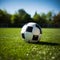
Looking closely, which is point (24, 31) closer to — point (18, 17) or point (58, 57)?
point (58, 57)

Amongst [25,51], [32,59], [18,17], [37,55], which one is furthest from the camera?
[18,17]

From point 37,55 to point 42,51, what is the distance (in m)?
0.34

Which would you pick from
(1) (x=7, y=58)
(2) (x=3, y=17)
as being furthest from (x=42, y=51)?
(2) (x=3, y=17)

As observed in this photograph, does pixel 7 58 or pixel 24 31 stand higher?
pixel 24 31

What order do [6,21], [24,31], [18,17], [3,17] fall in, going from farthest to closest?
[18,17] → [6,21] → [3,17] → [24,31]

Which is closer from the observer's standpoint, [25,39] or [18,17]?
[25,39]

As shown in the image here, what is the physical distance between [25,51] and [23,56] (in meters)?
0.37

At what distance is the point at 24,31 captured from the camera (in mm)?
4430

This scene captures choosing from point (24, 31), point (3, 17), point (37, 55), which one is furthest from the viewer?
point (3, 17)

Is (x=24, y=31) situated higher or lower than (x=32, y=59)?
higher

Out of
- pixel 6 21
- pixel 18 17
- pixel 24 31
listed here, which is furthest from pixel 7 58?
pixel 18 17

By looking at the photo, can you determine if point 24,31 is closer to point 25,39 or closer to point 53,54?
point 25,39

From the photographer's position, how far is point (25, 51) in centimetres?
352

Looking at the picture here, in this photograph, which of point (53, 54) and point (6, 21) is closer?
point (53, 54)
